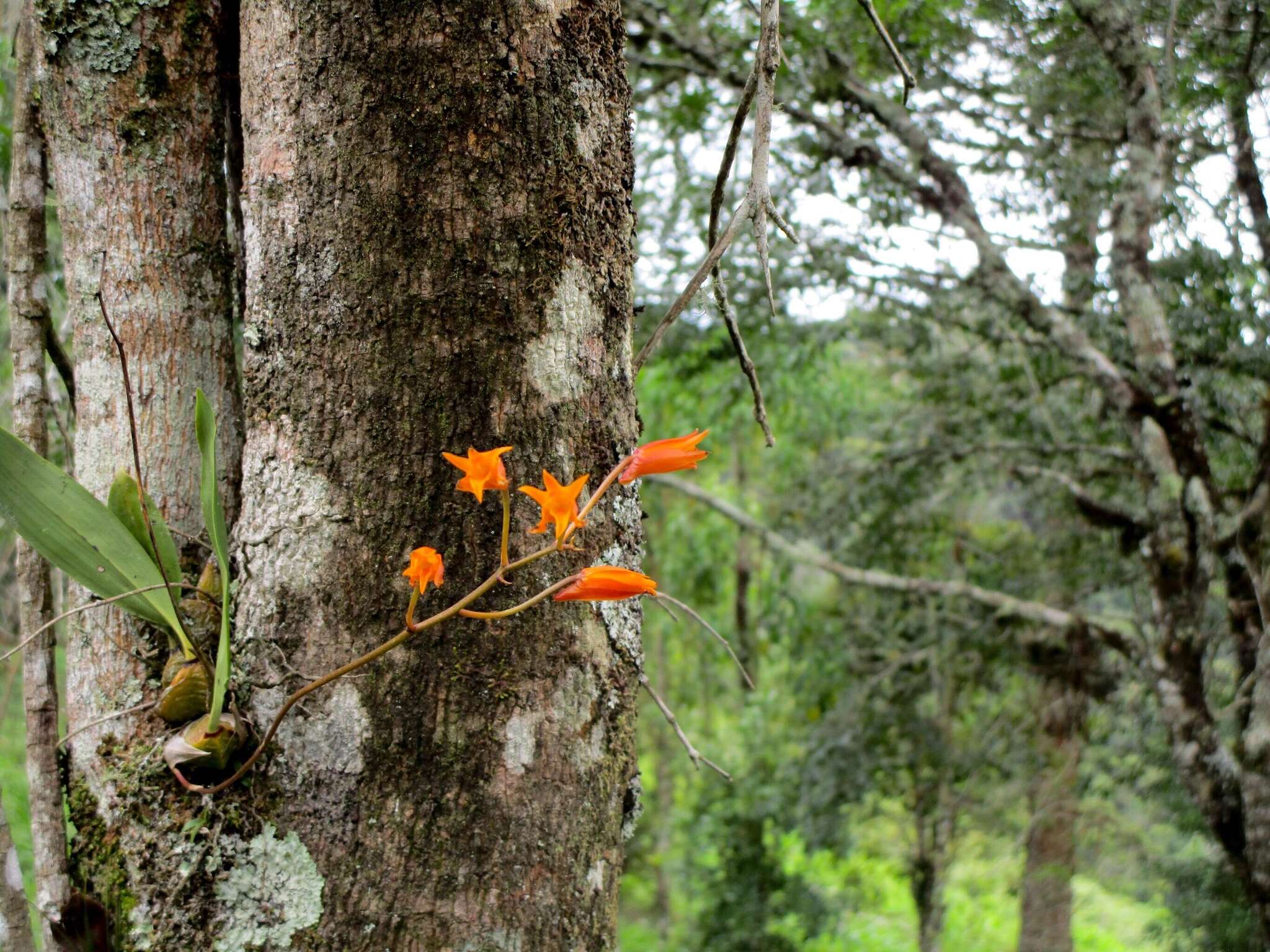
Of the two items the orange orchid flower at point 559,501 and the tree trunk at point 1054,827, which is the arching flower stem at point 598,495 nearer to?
the orange orchid flower at point 559,501

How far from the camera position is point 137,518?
922 millimetres

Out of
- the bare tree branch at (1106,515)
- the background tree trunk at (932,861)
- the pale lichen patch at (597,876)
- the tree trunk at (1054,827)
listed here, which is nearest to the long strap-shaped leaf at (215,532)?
the pale lichen patch at (597,876)

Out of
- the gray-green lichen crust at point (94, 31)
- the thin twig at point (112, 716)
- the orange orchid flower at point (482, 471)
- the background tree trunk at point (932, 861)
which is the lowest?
the background tree trunk at point (932, 861)

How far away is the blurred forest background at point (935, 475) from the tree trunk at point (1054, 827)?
33 mm

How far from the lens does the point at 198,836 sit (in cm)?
84

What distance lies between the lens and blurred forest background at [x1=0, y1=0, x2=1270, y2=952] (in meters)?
4.30

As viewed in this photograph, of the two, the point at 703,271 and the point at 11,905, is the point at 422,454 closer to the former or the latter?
the point at 703,271

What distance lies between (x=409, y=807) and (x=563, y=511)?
0.30 meters

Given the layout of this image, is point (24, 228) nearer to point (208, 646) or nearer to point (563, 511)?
point (208, 646)

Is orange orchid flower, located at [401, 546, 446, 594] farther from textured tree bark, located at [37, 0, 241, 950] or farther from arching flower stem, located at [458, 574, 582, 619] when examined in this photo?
textured tree bark, located at [37, 0, 241, 950]

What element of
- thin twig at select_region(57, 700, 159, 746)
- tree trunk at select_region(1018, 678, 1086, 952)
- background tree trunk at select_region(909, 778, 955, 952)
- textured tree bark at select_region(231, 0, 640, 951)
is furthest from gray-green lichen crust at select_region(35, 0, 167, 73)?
background tree trunk at select_region(909, 778, 955, 952)

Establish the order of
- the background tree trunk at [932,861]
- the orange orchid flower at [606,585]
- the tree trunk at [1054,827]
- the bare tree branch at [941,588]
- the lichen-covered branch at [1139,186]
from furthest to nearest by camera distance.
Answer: the background tree trunk at [932,861]
the tree trunk at [1054,827]
the bare tree branch at [941,588]
the lichen-covered branch at [1139,186]
the orange orchid flower at [606,585]

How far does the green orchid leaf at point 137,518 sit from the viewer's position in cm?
91

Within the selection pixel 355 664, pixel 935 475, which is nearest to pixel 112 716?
pixel 355 664
